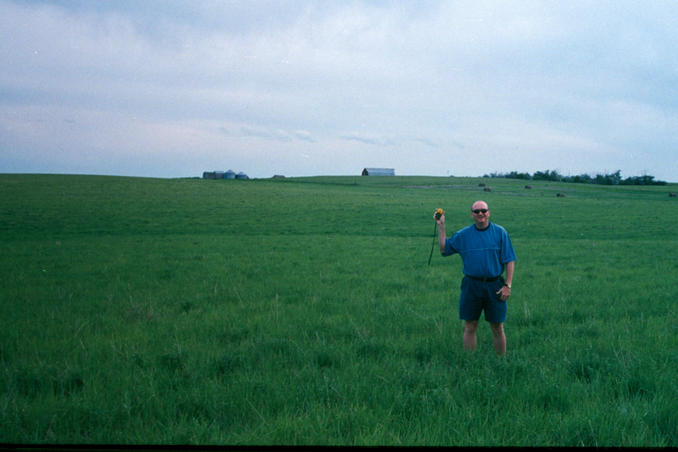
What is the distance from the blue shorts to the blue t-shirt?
0.39ft

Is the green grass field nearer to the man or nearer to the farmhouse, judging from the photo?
the man

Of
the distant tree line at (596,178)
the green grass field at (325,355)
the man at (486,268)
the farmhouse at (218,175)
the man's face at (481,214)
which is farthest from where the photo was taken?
the farmhouse at (218,175)

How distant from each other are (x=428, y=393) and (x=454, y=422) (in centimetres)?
61

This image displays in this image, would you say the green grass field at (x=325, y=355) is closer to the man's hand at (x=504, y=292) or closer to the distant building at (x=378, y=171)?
the man's hand at (x=504, y=292)

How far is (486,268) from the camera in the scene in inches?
224

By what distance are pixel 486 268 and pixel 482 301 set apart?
458mm

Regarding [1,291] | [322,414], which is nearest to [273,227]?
[1,291]

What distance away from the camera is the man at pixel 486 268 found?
570 centimetres

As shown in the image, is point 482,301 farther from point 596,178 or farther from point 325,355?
point 596,178

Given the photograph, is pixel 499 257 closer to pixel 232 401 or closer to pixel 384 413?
pixel 384 413

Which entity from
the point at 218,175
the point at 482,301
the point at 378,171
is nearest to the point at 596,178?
the point at 378,171

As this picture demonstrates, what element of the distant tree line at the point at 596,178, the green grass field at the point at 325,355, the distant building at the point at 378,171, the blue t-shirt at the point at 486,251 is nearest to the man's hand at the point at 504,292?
the blue t-shirt at the point at 486,251

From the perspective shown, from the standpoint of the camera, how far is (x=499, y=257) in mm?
5754

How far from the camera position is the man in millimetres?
5695
